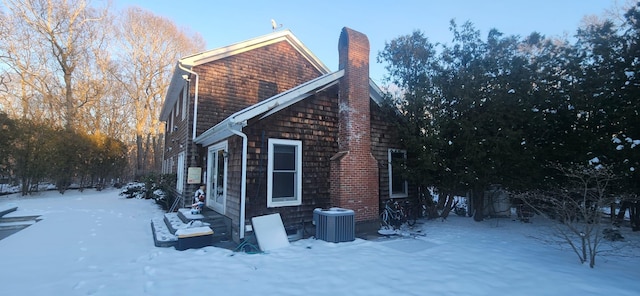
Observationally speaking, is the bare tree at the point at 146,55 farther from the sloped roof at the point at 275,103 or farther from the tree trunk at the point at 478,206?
the tree trunk at the point at 478,206

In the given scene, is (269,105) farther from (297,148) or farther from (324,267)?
(324,267)

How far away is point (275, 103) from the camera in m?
7.25

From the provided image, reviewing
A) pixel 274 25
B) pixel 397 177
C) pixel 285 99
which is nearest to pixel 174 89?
pixel 274 25

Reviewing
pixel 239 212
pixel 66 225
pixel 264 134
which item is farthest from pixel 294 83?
pixel 66 225

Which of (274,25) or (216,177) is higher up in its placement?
(274,25)

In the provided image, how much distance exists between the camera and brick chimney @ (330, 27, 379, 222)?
8.00 meters

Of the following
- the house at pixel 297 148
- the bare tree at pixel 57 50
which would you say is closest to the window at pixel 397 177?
the house at pixel 297 148

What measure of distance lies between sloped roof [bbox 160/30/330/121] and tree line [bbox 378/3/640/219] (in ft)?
18.1

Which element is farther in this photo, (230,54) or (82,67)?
(82,67)

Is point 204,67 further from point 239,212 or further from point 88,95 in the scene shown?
point 88,95

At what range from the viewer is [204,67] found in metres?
10.8

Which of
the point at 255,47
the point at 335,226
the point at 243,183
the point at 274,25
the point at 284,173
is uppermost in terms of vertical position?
the point at 274,25

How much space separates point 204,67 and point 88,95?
22465mm

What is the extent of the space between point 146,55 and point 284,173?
26870mm
